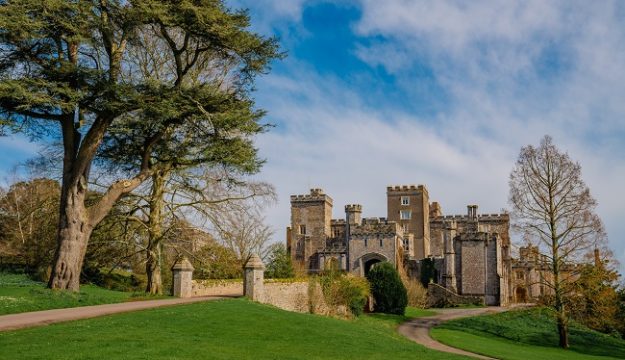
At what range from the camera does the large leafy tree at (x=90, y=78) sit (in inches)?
722

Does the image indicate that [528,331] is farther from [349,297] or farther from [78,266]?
[78,266]

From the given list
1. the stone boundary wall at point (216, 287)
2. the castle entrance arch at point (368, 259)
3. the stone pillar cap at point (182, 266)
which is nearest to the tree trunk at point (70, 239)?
the stone pillar cap at point (182, 266)

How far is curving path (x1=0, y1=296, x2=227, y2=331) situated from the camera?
14.0 meters

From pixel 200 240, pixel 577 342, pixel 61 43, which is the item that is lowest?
pixel 577 342

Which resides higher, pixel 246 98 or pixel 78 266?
pixel 246 98

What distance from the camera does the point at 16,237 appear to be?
33031 millimetres

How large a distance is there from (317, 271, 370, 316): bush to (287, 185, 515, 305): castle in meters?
3.70

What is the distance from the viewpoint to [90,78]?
1906cm

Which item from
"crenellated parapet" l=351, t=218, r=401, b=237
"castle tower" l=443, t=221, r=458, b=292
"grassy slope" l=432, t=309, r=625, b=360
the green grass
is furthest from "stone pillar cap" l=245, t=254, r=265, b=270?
"castle tower" l=443, t=221, r=458, b=292

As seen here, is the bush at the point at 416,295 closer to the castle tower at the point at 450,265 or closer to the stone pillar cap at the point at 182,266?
Result: the castle tower at the point at 450,265

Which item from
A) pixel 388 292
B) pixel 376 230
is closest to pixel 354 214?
pixel 376 230

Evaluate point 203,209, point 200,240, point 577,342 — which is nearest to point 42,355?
point 203,209

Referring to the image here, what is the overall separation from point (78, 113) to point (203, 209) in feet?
19.3

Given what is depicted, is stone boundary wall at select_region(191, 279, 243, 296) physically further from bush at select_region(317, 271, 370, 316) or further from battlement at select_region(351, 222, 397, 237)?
battlement at select_region(351, 222, 397, 237)
